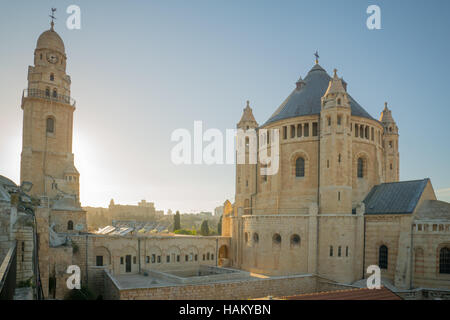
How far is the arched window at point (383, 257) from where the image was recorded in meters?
33.2

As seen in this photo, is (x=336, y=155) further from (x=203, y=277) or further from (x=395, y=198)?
(x=203, y=277)

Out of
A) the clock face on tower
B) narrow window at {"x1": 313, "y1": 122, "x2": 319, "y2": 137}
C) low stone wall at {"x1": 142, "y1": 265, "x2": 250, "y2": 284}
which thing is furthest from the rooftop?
the clock face on tower

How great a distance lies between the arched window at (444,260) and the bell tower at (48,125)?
4092 centimetres

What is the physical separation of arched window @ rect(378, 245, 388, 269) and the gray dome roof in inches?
597

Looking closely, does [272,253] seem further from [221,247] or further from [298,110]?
[298,110]

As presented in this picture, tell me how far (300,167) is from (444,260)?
54.6ft

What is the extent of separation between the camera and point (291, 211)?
39531mm

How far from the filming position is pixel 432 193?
3566 centimetres

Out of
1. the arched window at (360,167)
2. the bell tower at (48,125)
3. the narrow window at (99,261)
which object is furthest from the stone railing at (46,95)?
the arched window at (360,167)

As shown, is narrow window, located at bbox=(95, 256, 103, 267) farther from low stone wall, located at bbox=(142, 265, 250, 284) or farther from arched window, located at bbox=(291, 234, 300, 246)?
arched window, located at bbox=(291, 234, 300, 246)

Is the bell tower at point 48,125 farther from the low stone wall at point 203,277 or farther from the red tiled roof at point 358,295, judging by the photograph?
the red tiled roof at point 358,295

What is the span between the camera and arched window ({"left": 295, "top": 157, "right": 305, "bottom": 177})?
40062mm
